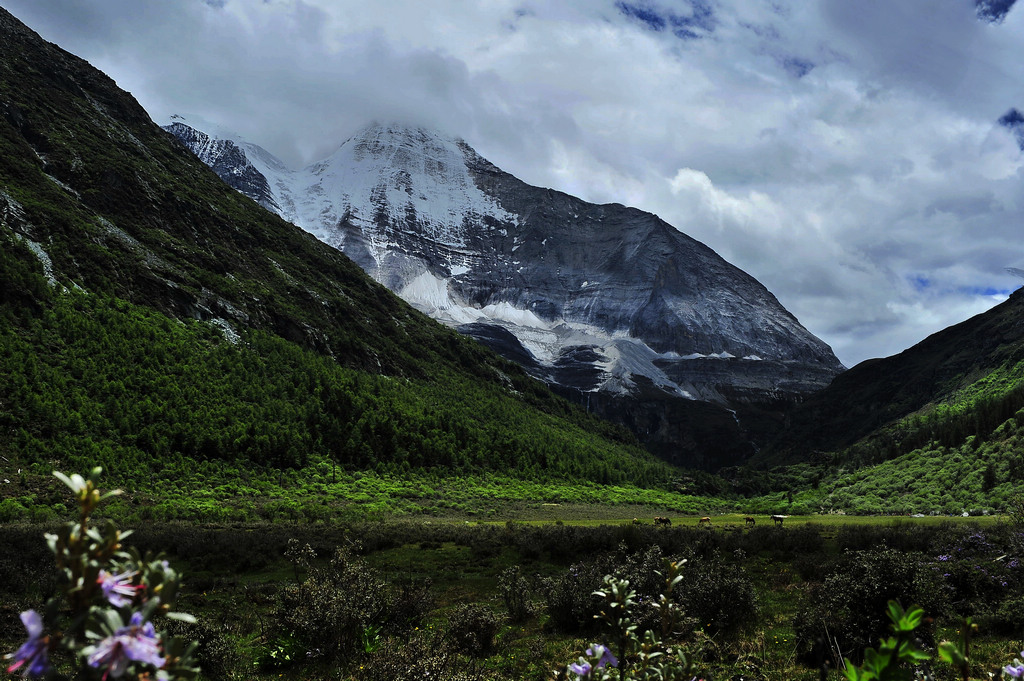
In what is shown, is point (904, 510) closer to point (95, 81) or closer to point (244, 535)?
point (244, 535)

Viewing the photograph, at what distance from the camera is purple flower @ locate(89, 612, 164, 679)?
4.85 ft

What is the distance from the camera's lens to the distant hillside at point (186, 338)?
139ft

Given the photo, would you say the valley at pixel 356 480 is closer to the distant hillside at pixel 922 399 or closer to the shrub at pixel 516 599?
the shrub at pixel 516 599

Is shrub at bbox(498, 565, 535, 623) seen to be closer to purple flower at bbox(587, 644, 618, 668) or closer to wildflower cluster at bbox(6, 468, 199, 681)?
purple flower at bbox(587, 644, 618, 668)

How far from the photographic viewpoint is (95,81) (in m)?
104

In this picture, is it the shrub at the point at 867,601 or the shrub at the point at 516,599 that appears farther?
the shrub at the point at 516,599

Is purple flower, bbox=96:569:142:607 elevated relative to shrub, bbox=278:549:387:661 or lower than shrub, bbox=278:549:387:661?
elevated

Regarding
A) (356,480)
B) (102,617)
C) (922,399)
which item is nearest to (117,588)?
(102,617)

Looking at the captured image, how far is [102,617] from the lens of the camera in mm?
1486

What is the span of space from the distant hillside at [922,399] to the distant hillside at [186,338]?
40736 millimetres

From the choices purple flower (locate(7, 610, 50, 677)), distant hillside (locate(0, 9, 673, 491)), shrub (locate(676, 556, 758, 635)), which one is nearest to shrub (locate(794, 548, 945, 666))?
shrub (locate(676, 556, 758, 635))

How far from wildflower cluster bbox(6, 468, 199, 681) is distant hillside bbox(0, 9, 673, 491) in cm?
3995

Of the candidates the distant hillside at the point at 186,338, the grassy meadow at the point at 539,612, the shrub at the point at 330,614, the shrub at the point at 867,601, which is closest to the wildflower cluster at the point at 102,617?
the grassy meadow at the point at 539,612

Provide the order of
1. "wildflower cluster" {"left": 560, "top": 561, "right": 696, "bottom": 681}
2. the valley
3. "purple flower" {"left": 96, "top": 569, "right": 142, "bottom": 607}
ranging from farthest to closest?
the valley, "wildflower cluster" {"left": 560, "top": 561, "right": 696, "bottom": 681}, "purple flower" {"left": 96, "top": 569, "right": 142, "bottom": 607}
